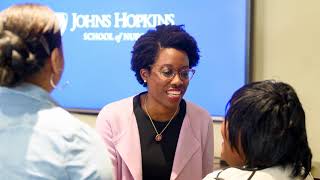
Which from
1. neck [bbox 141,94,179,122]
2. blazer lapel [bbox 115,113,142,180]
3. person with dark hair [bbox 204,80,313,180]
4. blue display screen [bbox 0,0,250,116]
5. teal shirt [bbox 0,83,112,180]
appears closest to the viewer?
teal shirt [bbox 0,83,112,180]

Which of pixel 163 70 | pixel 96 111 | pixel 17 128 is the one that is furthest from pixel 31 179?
pixel 96 111

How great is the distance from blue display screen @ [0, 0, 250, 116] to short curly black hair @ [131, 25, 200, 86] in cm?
59

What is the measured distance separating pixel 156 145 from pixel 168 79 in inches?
11.3

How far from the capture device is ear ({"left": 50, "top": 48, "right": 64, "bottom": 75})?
3.71ft

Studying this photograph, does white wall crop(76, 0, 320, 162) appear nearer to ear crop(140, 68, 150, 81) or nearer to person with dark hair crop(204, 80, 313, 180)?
ear crop(140, 68, 150, 81)

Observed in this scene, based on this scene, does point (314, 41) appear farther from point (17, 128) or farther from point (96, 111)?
point (17, 128)

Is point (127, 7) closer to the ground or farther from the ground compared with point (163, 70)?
farther from the ground

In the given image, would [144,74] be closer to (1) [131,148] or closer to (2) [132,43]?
(1) [131,148]

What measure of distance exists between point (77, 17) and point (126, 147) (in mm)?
1421

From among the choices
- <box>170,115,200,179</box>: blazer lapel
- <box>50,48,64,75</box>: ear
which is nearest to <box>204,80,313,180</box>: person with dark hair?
<box>50,48,64,75</box>: ear

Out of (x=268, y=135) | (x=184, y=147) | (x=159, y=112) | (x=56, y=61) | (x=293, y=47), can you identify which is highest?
(x=56, y=61)

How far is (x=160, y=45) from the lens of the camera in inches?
77.9

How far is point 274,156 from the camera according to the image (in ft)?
3.95

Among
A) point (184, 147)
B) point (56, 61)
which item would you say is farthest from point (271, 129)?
point (184, 147)
